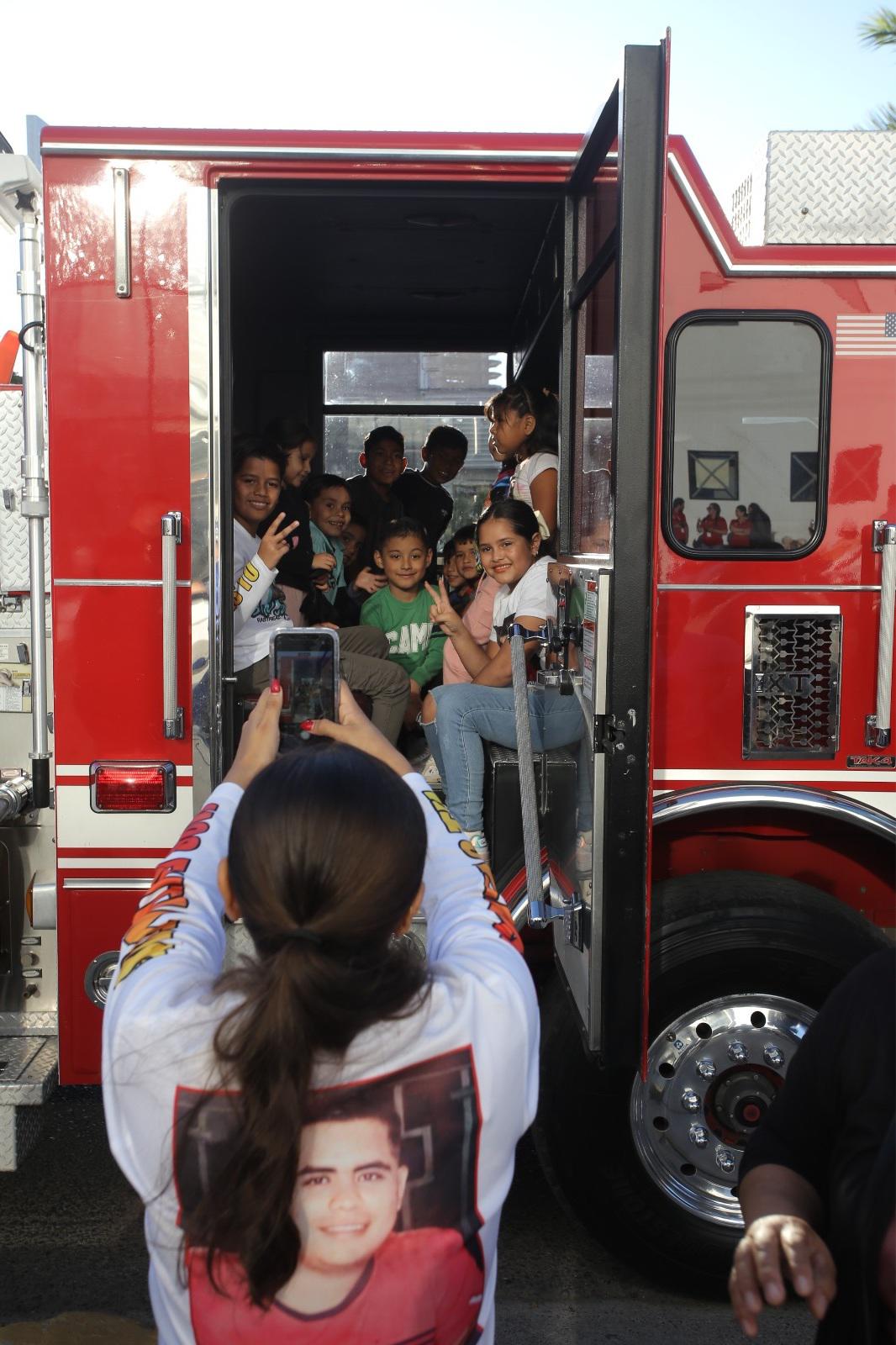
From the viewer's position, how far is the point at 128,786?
9.72ft

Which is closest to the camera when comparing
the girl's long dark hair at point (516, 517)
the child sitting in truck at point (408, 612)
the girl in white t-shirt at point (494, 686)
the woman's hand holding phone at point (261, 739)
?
the woman's hand holding phone at point (261, 739)

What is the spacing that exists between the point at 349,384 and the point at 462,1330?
4.71 metres

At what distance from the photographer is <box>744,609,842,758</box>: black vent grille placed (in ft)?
9.75

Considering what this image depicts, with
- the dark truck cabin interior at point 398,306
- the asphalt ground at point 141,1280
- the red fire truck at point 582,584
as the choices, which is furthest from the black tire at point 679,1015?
the dark truck cabin interior at point 398,306

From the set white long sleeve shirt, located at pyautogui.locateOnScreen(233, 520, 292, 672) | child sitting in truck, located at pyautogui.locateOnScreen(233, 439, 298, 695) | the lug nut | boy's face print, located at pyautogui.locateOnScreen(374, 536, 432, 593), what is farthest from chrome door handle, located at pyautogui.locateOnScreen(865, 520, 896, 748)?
boy's face print, located at pyautogui.locateOnScreen(374, 536, 432, 593)

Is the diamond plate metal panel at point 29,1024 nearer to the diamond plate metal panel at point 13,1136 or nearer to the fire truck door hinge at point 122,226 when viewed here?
the diamond plate metal panel at point 13,1136

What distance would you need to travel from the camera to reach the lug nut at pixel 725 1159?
2877mm

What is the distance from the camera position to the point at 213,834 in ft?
4.78

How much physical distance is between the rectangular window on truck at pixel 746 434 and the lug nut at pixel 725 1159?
150cm

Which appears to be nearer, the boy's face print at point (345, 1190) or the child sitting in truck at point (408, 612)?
the boy's face print at point (345, 1190)

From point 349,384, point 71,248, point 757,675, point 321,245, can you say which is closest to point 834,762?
point 757,675

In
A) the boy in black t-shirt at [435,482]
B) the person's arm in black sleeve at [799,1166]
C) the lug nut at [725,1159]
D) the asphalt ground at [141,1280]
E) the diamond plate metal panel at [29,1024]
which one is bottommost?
the asphalt ground at [141,1280]

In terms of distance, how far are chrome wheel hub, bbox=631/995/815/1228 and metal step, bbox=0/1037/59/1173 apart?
1.49 m

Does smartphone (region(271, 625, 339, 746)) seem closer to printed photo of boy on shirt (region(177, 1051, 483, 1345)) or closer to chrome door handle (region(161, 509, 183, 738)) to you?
printed photo of boy on shirt (region(177, 1051, 483, 1345))
